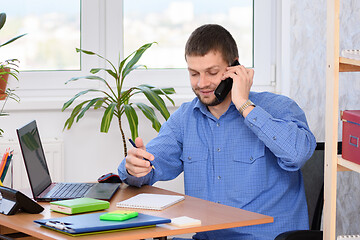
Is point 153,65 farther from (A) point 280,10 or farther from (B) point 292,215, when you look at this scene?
(B) point 292,215

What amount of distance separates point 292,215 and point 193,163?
440mm

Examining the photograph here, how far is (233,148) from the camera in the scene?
2.46 metres

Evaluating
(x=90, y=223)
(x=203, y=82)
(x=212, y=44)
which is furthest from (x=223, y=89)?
(x=90, y=223)

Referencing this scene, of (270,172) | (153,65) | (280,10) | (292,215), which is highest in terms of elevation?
(280,10)

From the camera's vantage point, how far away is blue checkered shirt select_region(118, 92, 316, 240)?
2.30 metres

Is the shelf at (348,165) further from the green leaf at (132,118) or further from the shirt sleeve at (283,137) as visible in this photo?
the green leaf at (132,118)

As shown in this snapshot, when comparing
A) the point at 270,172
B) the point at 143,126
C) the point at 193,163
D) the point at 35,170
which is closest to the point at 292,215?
the point at 270,172

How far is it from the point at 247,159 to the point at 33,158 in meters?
0.82

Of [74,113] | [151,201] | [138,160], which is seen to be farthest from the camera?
[74,113]

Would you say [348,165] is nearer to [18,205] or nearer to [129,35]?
[18,205]

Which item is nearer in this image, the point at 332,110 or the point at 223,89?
the point at 332,110

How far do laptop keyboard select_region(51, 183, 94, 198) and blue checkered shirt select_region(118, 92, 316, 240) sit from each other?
0.57 feet

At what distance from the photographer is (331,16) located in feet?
6.47

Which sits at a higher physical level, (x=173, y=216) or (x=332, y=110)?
(x=332, y=110)
